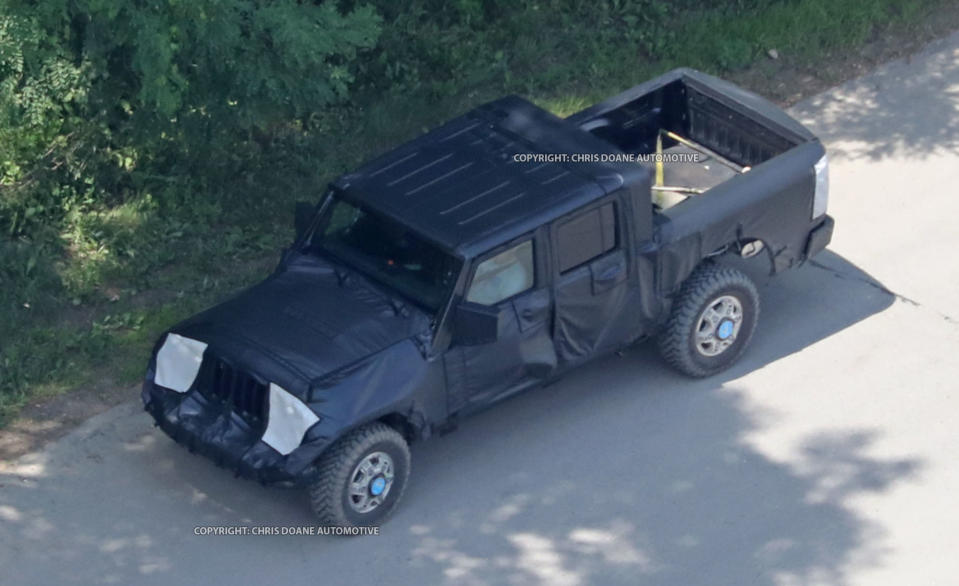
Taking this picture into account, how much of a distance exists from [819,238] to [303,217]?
363 cm

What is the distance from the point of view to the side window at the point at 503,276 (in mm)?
9180

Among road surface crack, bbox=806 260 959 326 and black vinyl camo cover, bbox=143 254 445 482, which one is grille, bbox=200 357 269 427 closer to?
black vinyl camo cover, bbox=143 254 445 482

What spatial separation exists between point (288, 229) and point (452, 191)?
2589mm

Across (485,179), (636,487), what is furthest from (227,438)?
(636,487)

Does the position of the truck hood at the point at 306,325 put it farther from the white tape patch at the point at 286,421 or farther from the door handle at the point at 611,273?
the door handle at the point at 611,273

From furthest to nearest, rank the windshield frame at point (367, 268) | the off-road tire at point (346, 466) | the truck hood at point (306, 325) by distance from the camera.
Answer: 1. the windshield frame at point (367, 268)
2. the truck hood at point (306, 325)
3. the off-road tire at point (346, 466)

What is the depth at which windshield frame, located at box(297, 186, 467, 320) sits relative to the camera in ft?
29.8

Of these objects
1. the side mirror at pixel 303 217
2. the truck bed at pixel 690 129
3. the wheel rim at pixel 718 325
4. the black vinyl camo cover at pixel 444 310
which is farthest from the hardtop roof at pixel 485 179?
the wheel rim at pixel 718 325

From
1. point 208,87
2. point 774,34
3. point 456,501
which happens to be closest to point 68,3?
point 208,87

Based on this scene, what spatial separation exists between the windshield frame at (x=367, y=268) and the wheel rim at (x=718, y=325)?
6.42 ft

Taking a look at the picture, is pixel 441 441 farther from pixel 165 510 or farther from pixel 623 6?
pixel 623 6

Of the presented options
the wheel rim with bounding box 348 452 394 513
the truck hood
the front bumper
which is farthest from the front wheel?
the front bumper

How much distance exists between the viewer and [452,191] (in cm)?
959

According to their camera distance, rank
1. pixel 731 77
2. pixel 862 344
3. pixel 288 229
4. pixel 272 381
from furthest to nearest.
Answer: pixel 731 77 → pixel 288 229 → pixel 862 344 → pixel 272 381
